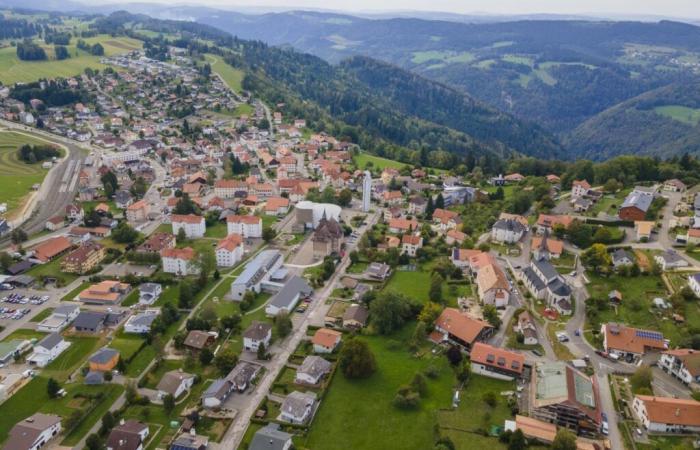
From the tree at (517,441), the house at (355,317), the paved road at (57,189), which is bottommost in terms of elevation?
the paved road at (57,189)

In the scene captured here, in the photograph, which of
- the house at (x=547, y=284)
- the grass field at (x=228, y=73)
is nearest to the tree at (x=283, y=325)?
the house at (x=547, y=284)

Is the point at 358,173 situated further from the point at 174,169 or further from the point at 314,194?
the point at 174,169

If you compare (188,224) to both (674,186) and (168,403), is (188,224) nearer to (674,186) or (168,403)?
(168,403)

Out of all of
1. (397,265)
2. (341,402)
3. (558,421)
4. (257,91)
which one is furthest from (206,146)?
(558,421)

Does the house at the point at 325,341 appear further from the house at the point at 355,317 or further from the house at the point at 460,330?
the house at the point at 460,330

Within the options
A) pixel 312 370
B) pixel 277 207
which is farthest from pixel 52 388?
pixel 277 207

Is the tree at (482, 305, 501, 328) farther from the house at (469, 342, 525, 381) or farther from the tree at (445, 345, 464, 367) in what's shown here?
the tree at (445, 345, 464, 367)

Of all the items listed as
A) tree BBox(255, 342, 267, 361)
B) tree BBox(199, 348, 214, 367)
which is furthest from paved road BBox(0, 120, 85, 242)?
tree BBox(255, 342, 267, 361)
